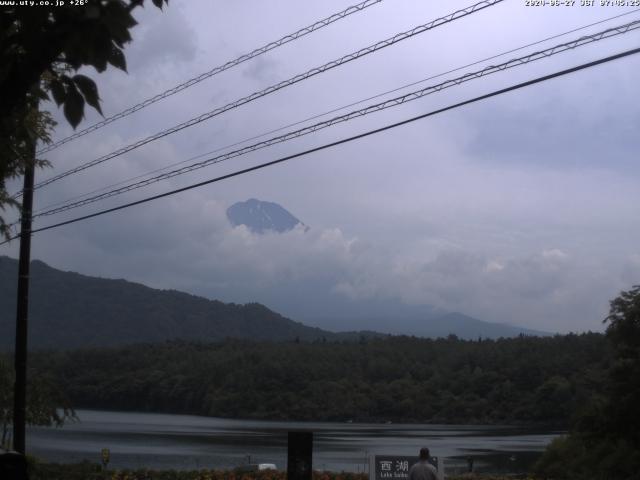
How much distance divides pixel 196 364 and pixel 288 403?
17883 millimetres

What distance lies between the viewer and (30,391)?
25297 millimetres

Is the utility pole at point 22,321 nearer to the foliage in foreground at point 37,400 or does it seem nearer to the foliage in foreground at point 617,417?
the foliage in foreground at point 37,400

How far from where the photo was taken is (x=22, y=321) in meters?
20.4

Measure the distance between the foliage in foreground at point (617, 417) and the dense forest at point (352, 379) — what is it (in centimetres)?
2650

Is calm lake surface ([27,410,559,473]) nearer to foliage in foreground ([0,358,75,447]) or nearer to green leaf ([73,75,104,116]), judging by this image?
foliage in foreground ([0,358,75,447])

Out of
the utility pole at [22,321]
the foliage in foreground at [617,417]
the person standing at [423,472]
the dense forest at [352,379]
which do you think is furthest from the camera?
the dense forest at [352,379]

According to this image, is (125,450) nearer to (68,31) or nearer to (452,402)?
(452,402)

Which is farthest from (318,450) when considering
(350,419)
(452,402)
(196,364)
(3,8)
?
(196,364)

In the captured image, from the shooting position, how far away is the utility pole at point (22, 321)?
1991 centimetres

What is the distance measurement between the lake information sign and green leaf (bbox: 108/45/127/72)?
13065 millimetres

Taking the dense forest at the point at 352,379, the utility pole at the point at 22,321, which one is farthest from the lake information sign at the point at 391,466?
the dense forest at the point at 352,379

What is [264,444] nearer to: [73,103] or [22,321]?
[22,321]

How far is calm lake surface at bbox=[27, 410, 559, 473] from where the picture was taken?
132ft

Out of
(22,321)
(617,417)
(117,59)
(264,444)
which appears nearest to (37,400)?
(22,321)
